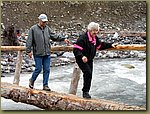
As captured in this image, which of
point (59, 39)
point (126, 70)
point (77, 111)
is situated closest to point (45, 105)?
point (77, 111)

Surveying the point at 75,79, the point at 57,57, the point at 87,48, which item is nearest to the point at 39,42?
the point at 87,48

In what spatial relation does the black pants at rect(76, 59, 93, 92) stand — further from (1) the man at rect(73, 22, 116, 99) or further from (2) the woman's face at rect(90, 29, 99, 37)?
(2) the woman's face at rect(90, 29, 99, 37)

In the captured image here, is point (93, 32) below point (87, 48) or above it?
above

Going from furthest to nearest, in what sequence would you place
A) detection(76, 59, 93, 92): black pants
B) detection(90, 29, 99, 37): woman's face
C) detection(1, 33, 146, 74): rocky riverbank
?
detection(1, 33, 146, 74): rocky riverbank < detection(76, 59, 93, 92): black pants < detection(90, 29, 99, 37): woman's face

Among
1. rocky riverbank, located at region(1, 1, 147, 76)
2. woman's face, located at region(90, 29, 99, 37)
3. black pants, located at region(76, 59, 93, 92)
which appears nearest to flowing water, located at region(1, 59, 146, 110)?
black pants, located at region(76, 59, 93, 92)

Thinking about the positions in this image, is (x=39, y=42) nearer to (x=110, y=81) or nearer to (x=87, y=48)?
(x=87, y=48)

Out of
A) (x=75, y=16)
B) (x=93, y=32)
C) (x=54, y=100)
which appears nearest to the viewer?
(x=93, y=32)

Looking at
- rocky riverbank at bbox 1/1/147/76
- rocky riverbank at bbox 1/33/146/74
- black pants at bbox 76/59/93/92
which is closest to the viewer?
black pants at bbox 76/59/93/92

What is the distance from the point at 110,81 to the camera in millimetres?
7238

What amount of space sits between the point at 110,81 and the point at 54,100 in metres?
2.62

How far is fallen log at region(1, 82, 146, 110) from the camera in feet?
15.0

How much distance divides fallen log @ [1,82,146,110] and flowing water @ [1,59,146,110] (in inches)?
4.2

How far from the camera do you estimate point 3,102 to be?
17.2 feet

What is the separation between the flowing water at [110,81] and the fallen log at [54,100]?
0.11 metres
